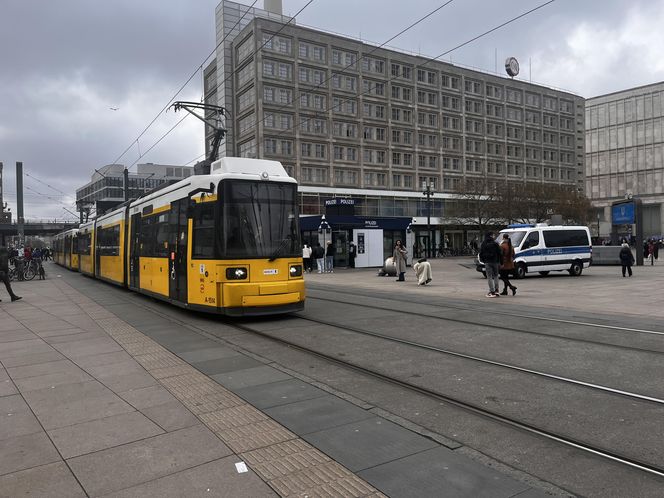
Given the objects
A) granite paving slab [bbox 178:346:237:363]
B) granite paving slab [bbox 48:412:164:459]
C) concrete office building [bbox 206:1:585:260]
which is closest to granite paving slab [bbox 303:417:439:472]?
granite paving slab [bbox 48:412:164:459]

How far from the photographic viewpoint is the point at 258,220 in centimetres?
1031

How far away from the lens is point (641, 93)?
3679 inches

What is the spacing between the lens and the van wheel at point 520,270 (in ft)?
73.9

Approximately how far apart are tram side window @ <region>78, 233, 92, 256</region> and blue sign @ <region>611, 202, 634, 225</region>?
106 ft

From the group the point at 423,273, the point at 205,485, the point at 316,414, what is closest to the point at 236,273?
the point at 316,414

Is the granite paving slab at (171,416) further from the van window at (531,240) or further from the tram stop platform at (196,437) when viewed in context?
the van window at (531,240)

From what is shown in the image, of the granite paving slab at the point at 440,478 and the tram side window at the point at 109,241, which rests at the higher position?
the tram side window at the point at 109,241

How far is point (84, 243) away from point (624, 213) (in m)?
33.3

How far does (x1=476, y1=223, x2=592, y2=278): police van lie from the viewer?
22.5m

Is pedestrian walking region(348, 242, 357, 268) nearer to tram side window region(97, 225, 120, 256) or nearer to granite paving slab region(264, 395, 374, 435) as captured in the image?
tram side window region(97, 225, 120, 256)

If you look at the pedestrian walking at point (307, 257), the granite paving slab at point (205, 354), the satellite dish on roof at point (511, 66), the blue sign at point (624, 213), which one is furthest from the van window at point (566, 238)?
the satellite dish on roof at point (511, 66)

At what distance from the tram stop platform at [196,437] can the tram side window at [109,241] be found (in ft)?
38.9

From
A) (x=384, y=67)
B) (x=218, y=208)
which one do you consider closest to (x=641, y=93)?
(x=384, y=67)

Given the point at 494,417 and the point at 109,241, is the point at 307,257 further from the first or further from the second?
the point at 494,417
